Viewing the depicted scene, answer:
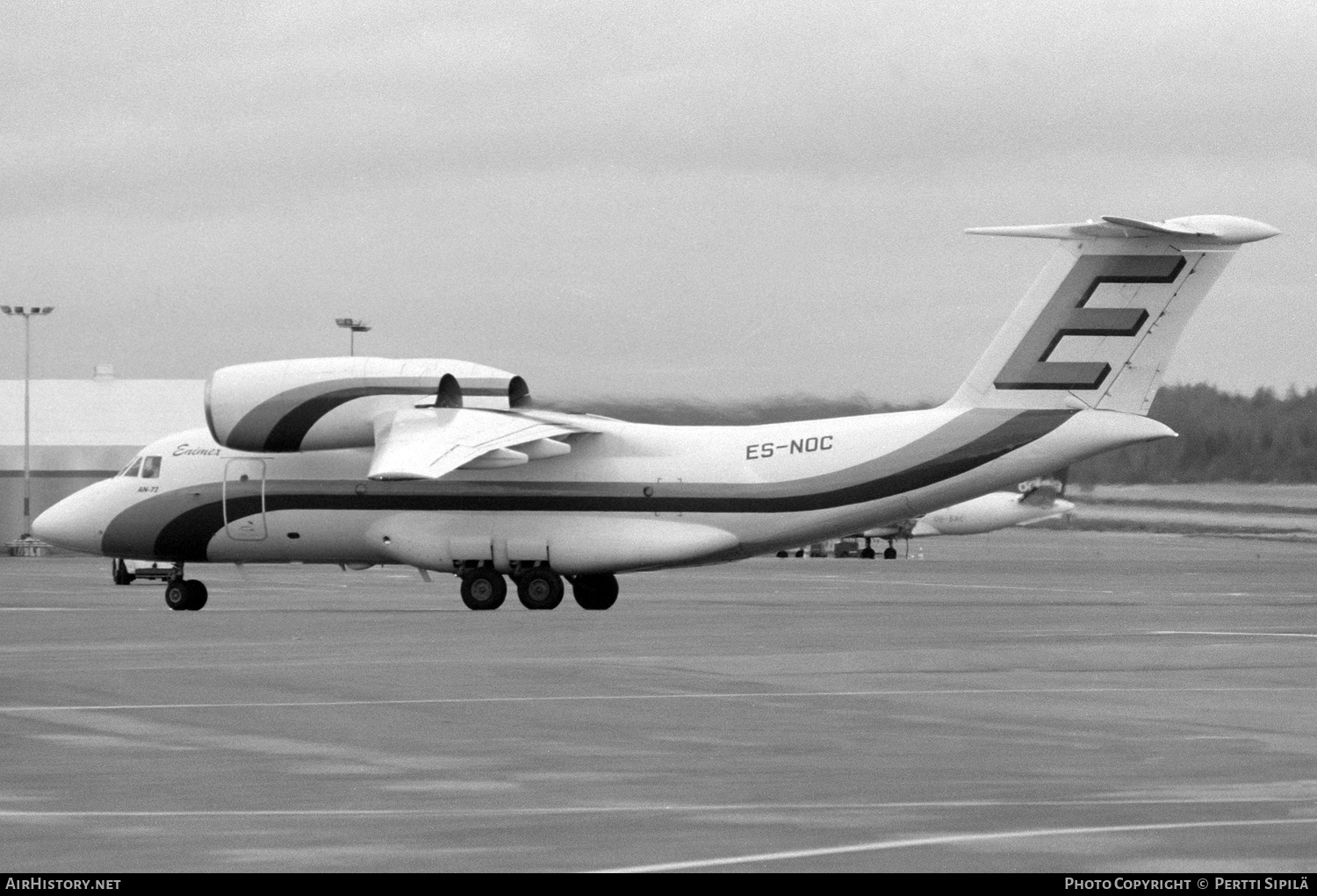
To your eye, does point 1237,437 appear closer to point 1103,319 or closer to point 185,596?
point 1103,319

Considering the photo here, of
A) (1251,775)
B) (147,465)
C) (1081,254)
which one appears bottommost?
(1251,775)

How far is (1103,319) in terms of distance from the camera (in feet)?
119

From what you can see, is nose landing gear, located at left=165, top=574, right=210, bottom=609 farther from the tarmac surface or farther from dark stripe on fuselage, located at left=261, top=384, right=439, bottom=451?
the tarmac surface

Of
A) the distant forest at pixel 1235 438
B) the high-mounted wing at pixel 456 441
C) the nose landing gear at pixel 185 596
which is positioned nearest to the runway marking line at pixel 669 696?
the high-mounted wing at pixel 456 441

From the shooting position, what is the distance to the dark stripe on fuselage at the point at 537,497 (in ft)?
118

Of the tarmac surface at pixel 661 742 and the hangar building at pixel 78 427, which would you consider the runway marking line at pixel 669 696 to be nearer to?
the tarmac surface at pixel 661 742

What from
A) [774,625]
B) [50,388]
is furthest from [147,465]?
[50,388]

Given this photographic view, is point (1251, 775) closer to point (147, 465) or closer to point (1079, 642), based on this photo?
point (1079, 642)

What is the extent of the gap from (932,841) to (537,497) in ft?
87.7

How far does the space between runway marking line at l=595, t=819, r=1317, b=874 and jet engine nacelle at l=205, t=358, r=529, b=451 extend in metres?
26.3

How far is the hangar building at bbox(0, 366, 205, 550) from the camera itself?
297 feet

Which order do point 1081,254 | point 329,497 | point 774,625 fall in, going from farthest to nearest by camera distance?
1. point 329,497
2. point 1081,254
3. point 774,625

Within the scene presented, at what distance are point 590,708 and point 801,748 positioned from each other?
11.3 ft
